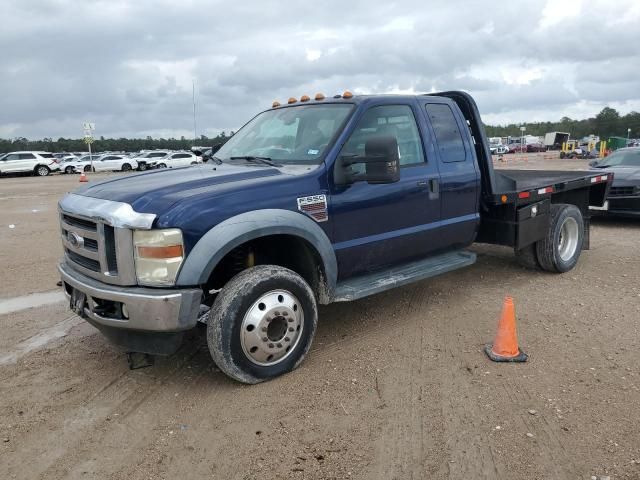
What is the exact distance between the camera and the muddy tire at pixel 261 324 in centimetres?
346

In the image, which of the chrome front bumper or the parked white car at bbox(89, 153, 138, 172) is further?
the parked white car at bbox(89, 153, 138, 172)

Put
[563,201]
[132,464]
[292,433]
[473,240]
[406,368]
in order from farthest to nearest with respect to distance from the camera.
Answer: [563,201], [473,240], [406,368], [292,433], [132,464]

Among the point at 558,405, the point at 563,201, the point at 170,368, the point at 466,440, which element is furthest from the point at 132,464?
the point at 563,201

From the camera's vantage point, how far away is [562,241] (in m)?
6.53

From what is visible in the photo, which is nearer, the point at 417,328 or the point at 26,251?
the point at 417,328

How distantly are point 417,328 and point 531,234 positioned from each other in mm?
2011

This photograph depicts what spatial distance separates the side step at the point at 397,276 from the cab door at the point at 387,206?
77mm

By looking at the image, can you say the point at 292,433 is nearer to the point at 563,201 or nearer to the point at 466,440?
the point at 466,440

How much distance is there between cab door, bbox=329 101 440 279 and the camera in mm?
4102

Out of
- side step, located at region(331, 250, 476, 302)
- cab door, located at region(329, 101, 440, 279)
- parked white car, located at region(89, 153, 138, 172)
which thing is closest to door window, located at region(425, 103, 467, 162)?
cab door, located at region(329, 101, 440, 279)

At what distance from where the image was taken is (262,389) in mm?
3639

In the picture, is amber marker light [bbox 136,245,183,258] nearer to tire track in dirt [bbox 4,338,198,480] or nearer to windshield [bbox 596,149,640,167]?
tire track in dirt [bbox 4,338,198,480]

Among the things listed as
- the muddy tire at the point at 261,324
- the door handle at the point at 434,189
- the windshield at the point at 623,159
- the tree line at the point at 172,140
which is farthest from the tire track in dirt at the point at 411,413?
the tree line at the point at 172,140

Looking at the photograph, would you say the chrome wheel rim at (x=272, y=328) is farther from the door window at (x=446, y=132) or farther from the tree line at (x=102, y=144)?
the tree line at (x=102, y=144)
